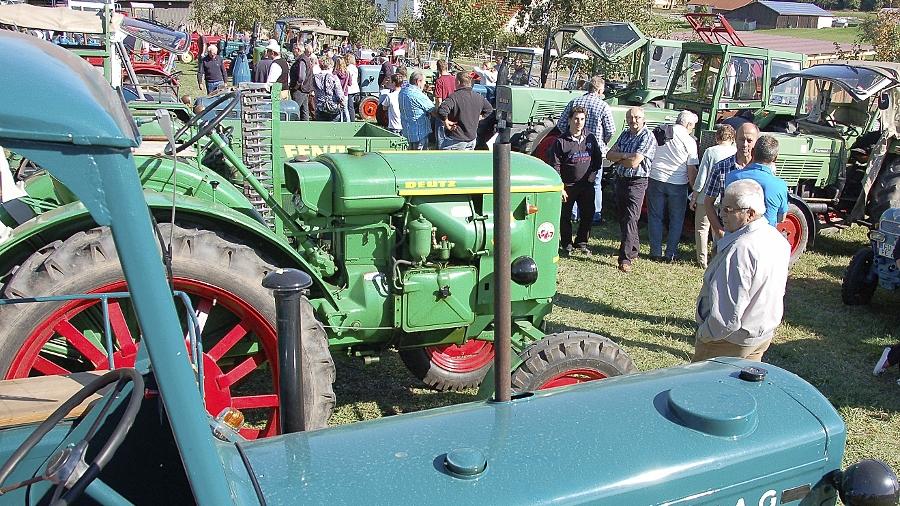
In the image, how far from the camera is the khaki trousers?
3596 mm

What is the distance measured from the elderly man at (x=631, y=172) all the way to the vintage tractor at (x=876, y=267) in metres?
1.85

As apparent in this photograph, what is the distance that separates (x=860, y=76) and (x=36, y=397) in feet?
28.7

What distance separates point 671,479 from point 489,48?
2485cm

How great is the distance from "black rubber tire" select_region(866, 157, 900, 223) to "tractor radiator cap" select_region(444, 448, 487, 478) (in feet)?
22.5

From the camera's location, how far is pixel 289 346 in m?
2.16

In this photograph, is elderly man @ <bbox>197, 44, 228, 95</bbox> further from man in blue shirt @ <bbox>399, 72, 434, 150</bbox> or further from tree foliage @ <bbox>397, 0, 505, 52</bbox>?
tree foliage @ <bbox>397, 0, 505, 52</bbox>

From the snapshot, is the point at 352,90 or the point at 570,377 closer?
the point at 570,377

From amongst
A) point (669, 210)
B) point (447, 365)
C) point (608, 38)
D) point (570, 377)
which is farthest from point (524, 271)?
point (608, 38)

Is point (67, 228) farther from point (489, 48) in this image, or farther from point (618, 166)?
point (489, 48)

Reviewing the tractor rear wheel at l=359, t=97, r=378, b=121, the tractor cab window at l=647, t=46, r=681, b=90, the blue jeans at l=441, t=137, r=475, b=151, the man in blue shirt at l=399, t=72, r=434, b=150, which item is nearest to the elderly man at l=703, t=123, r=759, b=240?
the blue jeans at l=441, t=137, r=475, b=151

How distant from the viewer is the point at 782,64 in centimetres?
1021

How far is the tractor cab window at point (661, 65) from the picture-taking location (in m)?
10.9

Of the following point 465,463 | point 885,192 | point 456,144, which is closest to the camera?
point 465,463

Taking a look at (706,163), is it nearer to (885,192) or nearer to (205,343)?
(885,192)
